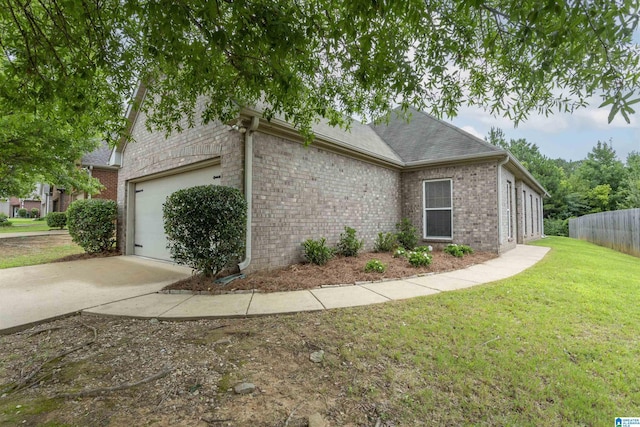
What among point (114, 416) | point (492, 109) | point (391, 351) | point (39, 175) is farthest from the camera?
point (39, 175)

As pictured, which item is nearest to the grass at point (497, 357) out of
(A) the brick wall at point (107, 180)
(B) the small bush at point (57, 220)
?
(A) the brick wall at point (107, 180)

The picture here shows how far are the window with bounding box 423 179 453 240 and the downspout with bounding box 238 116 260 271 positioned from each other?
6.83 m

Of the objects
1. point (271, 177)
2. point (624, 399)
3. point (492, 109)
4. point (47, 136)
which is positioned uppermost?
point (47, 136)

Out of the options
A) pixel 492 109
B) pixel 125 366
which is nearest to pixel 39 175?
pixel 125 366

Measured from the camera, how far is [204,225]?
472 centimetres

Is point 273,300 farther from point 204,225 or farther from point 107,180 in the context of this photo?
point 107,180

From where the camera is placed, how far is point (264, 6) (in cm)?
243

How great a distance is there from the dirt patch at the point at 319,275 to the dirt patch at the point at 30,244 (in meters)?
8.50

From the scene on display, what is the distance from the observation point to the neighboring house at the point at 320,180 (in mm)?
5648

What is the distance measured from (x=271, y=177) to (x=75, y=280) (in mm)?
4357

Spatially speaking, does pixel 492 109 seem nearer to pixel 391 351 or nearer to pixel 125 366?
pixel 391 351

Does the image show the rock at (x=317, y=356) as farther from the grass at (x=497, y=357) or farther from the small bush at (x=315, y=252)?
the small bush at (x=315, y=252)

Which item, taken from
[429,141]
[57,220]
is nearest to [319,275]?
[429,141]

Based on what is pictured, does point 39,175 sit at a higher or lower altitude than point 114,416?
higher
